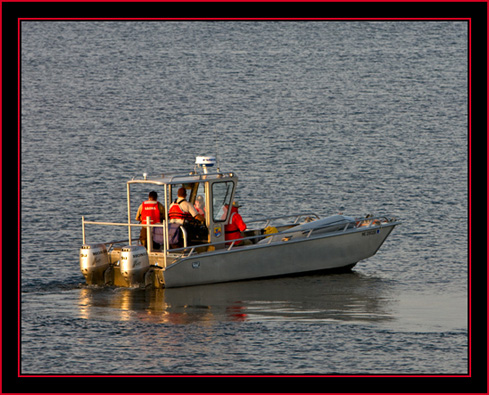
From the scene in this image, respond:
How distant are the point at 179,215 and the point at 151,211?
1.97ft

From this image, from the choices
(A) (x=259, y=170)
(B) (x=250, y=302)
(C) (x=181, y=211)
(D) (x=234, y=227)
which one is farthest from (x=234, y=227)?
(A) (x=259, y=170)

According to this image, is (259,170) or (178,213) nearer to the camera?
(178,213)

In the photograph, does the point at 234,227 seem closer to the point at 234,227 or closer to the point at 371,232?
the point at 234,227

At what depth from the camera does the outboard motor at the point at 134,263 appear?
71.7 ft

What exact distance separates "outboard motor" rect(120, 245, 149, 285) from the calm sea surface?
396 mm

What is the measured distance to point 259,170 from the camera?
4200cm


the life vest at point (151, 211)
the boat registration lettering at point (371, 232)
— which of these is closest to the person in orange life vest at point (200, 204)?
the life vest at point (151, 211)

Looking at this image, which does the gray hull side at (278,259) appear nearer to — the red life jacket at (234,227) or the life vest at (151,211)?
the red life jacket at (234,227)

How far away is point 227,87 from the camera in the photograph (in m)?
63.8

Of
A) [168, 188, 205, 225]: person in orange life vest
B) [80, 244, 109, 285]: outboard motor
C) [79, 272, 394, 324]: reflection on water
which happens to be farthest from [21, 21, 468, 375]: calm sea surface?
[168, 188, 205, 225]: person in orange life vest

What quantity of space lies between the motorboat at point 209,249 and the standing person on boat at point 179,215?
0.23ft

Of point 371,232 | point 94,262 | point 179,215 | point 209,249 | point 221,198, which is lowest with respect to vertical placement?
point 94,262

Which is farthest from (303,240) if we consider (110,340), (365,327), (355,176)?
(355,176)
